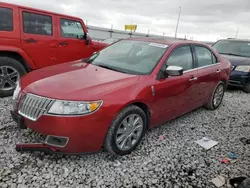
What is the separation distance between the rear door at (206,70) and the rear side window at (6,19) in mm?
3794

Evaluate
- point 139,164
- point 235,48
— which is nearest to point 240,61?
point 235,48

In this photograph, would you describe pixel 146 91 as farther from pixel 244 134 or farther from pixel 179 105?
pixel 244 134

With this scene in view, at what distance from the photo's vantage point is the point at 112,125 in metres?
2.59

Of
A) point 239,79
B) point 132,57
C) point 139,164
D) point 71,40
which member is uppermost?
point 71,40

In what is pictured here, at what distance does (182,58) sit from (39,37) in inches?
130

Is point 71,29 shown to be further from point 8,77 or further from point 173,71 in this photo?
point 173,71

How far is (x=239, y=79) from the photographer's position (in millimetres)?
6812

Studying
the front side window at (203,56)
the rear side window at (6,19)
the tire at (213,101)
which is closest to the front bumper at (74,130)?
the front side window at (203,56)

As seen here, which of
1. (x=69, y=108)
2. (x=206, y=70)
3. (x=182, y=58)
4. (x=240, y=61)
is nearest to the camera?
(x=69, y=108)

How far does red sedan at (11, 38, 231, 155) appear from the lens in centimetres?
237

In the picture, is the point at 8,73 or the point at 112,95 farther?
the point at 8,73

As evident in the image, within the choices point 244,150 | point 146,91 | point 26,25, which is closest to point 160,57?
point 146,91

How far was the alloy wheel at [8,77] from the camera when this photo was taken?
4.51 meters

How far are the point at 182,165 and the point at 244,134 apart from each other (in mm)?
1822
